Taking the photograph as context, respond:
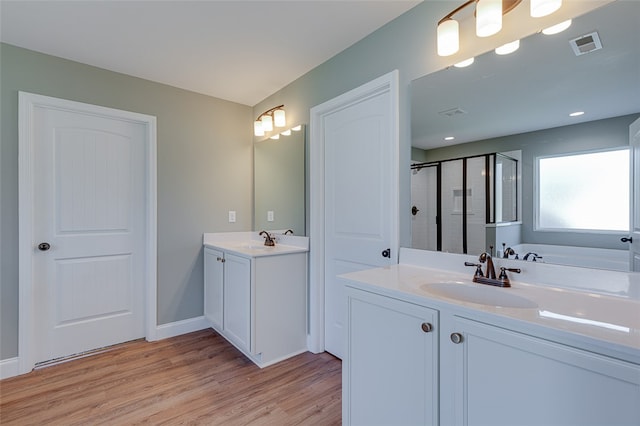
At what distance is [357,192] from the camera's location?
2145mm

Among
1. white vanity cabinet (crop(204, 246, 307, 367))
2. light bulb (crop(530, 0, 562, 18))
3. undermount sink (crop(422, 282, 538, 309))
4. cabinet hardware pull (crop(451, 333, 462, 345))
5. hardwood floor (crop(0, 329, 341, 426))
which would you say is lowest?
hardwood floor (crop(0, 329, 341, 426))

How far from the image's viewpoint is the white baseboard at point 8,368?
2.09m

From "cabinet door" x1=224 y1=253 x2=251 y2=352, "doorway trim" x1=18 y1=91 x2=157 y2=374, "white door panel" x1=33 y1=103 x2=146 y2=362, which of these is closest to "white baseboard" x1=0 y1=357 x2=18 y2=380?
"doorway trim" x1=18 y1=91 x2=157 y2=374

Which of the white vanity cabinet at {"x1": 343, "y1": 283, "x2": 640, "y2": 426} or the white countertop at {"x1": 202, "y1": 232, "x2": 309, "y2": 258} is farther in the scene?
the white countertop at {"x1": 202, "y1": 232, "x2": 309, "y2": 258}

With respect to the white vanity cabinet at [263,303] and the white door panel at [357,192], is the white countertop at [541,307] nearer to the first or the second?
the white door panel at [357,192]

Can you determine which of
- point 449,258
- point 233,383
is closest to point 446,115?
point 449,258

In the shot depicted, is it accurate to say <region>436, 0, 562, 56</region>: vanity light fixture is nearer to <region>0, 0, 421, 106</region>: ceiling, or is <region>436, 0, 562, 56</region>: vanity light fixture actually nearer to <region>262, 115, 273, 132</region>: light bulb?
A: <region>0, 0, 421, 106</region>: ceiling

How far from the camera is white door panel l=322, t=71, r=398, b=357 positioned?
1921 millimetres

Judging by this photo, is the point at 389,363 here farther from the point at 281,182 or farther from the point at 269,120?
the point at 269,120

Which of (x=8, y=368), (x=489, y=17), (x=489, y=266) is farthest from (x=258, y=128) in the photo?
(x=8, y=368)

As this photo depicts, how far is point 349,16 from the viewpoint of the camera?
1.83 metres

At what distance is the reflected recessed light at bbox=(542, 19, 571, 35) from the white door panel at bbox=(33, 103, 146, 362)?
2.99m

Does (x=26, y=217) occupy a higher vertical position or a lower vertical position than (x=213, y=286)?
higher

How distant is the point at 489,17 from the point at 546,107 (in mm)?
471
